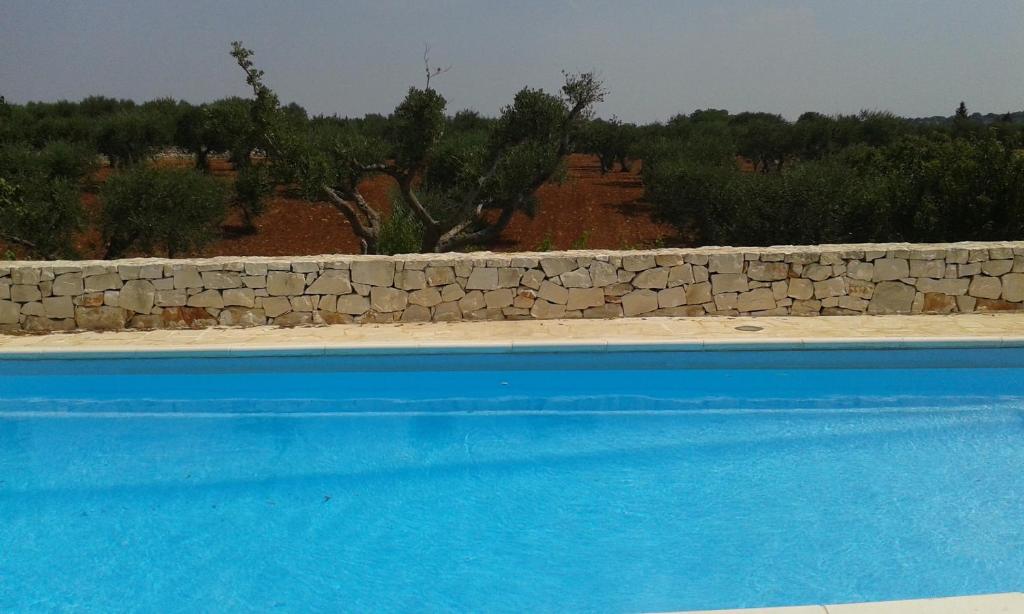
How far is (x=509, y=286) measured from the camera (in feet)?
25.7

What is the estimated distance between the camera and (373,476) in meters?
5.54

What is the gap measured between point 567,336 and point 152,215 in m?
8.43

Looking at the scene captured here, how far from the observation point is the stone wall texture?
7711 mm

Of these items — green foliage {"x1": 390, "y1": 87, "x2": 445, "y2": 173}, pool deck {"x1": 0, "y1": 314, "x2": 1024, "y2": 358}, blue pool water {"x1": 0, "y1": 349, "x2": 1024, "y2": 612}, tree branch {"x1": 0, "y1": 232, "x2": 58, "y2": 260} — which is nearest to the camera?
blue pool water {"x1": 0, "y1": 349, "x2": 1024, "y2": 612}

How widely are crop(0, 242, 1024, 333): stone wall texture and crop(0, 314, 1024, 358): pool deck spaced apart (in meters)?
0.17

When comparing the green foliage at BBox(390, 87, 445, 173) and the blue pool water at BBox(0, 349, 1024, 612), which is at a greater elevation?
the green foliage at BBox(390, 87, 445, 173)

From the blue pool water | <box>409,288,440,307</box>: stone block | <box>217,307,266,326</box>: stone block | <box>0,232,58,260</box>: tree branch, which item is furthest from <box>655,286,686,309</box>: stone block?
<box>0,232,58,260</box>: tree branch

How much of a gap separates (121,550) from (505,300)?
163 inches

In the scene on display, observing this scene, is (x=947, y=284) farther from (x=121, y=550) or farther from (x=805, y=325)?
(x=121, y=550)

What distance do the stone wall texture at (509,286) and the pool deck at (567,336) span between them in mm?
A: 174

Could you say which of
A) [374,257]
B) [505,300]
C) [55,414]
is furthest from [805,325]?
[55,414]

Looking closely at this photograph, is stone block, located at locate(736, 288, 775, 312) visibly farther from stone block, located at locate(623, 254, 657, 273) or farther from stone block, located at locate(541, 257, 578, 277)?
stone block, located at locate(541, 257, 578, 277)

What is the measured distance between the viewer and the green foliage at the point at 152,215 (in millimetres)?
12766

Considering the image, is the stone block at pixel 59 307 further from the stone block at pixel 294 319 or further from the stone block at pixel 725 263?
the stone block at pixel 725 263
